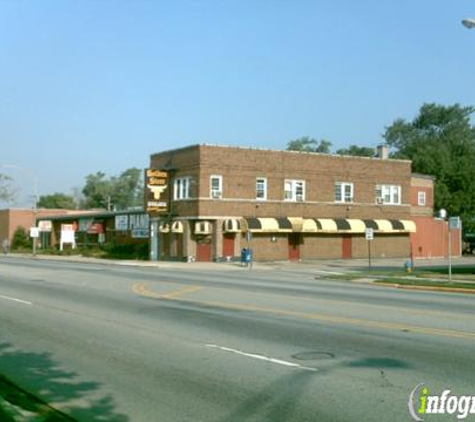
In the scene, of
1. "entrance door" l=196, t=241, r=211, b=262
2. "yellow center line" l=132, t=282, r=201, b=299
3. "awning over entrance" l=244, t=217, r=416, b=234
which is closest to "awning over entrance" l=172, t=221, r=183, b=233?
"entrance door" l=196, t=241, r=211, b=262

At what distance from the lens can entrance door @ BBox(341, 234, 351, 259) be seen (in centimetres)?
5581

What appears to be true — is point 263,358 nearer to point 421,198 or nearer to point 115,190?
point 421,198

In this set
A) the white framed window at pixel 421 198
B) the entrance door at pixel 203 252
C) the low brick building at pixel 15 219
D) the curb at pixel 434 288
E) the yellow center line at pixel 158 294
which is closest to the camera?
the yellow center line at pixel 158 294

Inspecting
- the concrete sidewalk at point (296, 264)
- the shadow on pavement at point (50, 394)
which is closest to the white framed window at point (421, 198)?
the concrete sidewalk at point (296, 264)

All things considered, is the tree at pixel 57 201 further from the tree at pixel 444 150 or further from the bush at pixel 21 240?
the tree at pixel 444 150

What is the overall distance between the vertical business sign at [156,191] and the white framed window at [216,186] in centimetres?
458

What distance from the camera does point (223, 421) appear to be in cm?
729

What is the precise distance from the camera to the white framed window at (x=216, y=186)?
161ft

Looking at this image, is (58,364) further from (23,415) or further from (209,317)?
(209,317)

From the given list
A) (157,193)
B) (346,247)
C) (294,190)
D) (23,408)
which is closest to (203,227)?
(157,193)

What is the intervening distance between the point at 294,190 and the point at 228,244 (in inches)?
275

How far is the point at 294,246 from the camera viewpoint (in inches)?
2101

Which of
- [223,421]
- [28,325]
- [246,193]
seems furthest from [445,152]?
[223,421]

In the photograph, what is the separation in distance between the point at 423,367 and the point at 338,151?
104 meters
